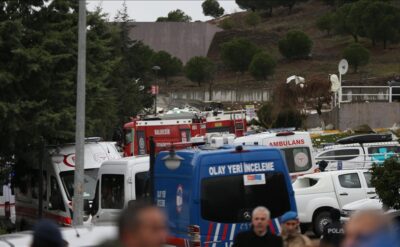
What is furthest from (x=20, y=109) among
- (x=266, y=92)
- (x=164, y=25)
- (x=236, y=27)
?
(x=236, y=27)

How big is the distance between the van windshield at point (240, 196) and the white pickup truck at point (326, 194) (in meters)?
7.61

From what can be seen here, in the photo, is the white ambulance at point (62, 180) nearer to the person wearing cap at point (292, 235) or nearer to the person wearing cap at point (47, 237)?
the person wearing cap at point (292, 235)

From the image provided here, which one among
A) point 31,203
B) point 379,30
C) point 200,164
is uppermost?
point 379,30

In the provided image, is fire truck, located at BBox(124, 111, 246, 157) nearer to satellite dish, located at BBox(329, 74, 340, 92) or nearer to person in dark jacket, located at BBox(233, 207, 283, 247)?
satellite dish, located at BBox(329, 74, 340, 92)

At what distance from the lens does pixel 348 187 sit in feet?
71.8

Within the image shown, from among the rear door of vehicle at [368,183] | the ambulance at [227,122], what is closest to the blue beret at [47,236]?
the rear door of vehicle at [368,183]

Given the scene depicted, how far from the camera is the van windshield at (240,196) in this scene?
1354cm

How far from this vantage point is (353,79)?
281 feet

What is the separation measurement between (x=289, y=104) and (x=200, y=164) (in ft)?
125

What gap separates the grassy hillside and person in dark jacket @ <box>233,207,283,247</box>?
77172 millimetres

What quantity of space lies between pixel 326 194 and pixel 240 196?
837 cm

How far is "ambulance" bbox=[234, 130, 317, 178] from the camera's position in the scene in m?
23.9

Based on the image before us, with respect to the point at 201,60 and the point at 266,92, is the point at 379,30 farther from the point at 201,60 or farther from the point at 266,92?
the point at 266,92

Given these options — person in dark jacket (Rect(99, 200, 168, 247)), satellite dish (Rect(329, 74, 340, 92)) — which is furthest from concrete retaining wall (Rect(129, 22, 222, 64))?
person in dark jacket (Rect(99, 200, 168, 247))
